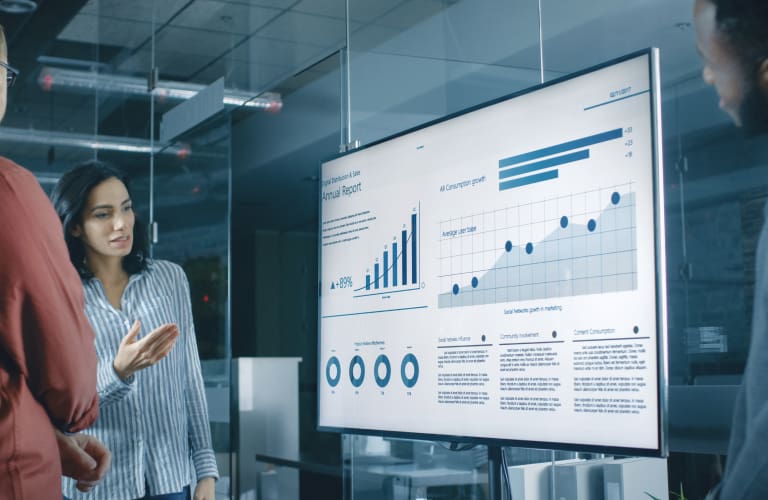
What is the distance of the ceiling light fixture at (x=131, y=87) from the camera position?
418 centimetres

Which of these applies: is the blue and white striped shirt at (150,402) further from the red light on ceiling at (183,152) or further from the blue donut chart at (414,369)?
the red light on ceiling at (183,152)

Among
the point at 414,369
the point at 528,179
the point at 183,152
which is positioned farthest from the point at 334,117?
the point at 528,179

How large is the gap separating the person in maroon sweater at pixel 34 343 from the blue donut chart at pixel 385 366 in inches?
29.8

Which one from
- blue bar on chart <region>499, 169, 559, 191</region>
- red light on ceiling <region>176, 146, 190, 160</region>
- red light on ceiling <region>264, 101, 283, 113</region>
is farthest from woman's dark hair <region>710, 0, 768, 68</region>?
red light on ceiling <region>264, 101, 283, 113</region>

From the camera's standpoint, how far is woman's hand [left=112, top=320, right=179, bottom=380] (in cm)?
196

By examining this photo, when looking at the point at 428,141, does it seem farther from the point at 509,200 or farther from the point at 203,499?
the point at 203,499

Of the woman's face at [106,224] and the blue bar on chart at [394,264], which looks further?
the woman's face at [106,224]

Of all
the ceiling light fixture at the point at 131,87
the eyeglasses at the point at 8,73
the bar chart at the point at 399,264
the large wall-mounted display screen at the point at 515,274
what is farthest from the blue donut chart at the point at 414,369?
the ceiling light fixture at the point at 131,87

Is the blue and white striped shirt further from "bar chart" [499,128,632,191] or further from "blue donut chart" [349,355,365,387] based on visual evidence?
"bar chart" [499,128,632,191]

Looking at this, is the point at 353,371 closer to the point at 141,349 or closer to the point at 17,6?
the point at 141,349

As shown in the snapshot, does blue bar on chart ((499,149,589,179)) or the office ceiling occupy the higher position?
the office ceiling

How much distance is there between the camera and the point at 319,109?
4395 millimetres

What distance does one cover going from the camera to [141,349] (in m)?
1.96

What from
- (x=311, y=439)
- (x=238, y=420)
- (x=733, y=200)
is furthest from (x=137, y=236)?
(x=311, y=439)
